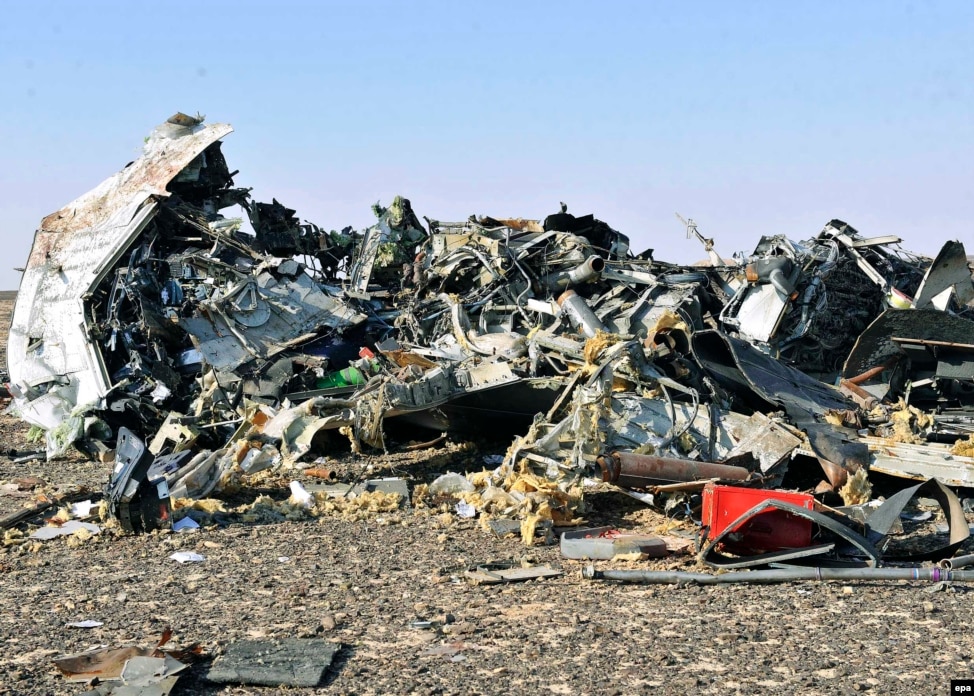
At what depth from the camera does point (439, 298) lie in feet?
37.5

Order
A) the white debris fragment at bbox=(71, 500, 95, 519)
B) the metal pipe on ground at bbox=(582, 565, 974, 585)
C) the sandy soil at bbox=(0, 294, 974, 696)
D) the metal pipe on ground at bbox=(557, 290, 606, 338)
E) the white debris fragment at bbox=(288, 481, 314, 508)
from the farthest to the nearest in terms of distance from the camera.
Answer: the metal pipe on ground at bbox=(557, 290, 606, 338) < the white debris fragment at bbox=(288, 481, 314, 508) < the white debris fragment at bbox=(71, 500, 95, 519) < the metal pipe on ground at bbox=(582, 565, 974, 585) < the sandy soil at bbox=(0, 294, 974, 696)

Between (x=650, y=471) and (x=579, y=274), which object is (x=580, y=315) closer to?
(x=579, y=274)

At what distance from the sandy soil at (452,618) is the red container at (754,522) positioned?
326mm

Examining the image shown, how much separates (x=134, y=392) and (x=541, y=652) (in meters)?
7.72

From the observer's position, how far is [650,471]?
23.7ft

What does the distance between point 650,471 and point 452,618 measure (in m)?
2.58

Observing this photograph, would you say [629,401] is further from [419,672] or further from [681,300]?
[419,672]

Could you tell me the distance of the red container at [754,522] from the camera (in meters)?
5.97

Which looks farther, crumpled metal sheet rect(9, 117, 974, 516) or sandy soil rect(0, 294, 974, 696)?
crumpled metal sheet rect(9, 117, 974, 516)

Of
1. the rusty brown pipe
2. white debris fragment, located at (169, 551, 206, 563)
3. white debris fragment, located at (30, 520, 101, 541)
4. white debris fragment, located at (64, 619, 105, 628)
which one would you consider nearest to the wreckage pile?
the rusty brown pipe

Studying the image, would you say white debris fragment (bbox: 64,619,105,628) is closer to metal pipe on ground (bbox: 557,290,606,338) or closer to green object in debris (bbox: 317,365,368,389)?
green object in debris (bbox: 317,365,368,389)

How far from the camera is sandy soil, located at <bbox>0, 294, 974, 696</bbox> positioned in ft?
14.0

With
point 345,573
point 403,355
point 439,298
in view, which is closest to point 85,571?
point 345,573

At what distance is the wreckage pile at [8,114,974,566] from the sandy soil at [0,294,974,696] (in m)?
0.51
